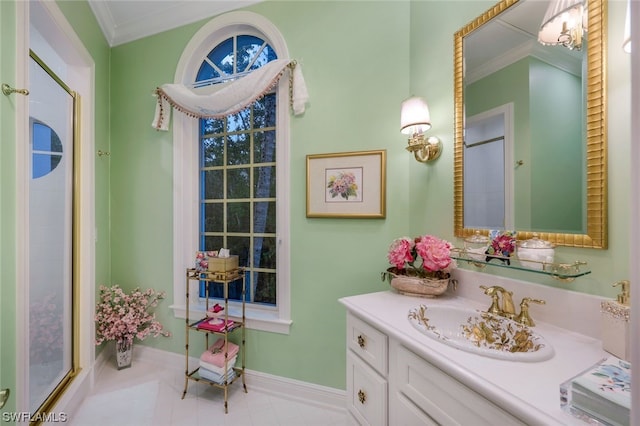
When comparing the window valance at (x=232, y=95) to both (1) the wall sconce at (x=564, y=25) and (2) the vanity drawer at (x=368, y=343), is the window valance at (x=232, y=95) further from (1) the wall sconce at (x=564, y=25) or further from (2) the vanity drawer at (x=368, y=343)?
(2) the vanity drawer at (x=368, y=343)

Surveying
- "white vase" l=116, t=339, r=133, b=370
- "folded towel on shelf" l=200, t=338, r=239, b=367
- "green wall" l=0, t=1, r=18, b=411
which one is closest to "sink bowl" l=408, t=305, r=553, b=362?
"folded towel on shelf" l=200, t=338, r=239, b=367

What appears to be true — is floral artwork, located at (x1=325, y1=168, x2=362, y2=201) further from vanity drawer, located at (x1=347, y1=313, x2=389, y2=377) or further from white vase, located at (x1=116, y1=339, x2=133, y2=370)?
white vase, located at (x1=116, y1=339, x2=133, y2=370)

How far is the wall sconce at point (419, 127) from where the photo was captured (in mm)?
1439

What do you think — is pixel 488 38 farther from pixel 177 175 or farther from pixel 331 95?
pixel 177 175

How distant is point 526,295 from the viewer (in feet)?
3.60

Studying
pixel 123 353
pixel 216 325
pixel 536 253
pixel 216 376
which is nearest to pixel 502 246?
pixel 536 253

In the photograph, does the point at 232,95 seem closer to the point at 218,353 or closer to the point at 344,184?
the point at 344,184

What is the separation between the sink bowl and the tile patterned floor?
107cm

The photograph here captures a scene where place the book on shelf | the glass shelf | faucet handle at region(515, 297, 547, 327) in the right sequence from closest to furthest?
1. the book on shelf
2. the glass shelf
3. faucet handle at region(515, 297, 547, 327)

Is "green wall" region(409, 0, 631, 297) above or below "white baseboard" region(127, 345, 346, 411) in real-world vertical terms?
above

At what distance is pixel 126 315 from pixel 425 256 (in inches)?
87.3

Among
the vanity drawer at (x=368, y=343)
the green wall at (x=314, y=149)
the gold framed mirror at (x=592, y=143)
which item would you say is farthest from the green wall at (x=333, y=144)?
the gold framed mirror at (x=592, y=143)

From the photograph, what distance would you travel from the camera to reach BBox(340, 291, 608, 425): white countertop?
617 mm

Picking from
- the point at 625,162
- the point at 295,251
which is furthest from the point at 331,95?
the point at 625,162
